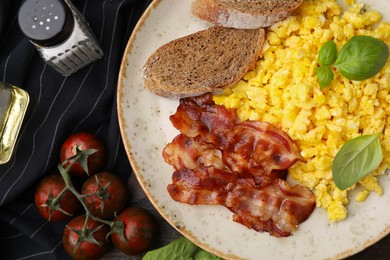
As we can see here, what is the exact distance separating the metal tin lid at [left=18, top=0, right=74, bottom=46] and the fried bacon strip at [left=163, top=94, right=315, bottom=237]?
0.67 m

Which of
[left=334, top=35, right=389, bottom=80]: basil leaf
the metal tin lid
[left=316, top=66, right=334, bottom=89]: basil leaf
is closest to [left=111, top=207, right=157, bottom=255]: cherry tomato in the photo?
the metal tin lid

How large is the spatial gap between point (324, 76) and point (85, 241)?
1385 mm

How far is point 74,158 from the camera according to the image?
316 cm

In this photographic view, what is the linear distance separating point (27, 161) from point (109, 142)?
423mm

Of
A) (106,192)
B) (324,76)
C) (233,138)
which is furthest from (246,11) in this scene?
(106,192)

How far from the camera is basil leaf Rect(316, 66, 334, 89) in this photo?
2936mm

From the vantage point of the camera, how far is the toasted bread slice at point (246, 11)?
3.07 metres

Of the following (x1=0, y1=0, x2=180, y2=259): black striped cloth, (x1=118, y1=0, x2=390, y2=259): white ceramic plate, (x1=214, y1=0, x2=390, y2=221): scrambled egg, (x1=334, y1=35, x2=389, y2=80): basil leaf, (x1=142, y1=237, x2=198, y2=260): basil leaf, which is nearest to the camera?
(x1=334, y1=35, x2=389, y2=80): basil leaf

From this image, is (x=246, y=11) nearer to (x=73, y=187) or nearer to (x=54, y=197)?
(x=73, y=187)

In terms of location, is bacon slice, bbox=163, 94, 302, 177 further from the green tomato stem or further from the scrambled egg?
the green tomato stem

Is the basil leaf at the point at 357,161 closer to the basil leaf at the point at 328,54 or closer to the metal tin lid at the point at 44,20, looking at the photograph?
the basil leaf at the point at 328,54

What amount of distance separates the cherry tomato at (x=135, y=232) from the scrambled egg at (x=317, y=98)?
2.31 ft

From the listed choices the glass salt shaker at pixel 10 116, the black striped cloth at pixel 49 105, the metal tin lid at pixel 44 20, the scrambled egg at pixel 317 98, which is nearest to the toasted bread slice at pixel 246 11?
the scrambled egg at pixel 317 98

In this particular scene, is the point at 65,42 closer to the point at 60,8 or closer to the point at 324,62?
the point at 60,8
